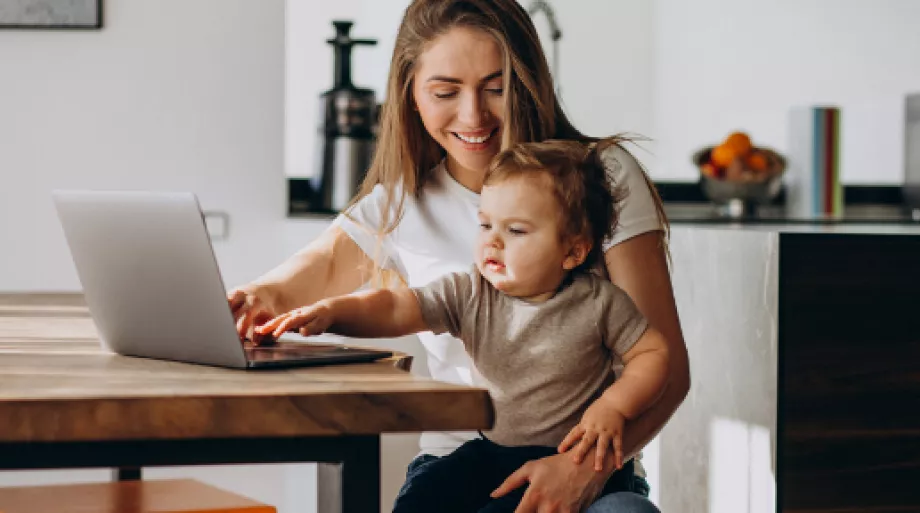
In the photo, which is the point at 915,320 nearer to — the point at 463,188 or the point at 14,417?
the point at 463,188

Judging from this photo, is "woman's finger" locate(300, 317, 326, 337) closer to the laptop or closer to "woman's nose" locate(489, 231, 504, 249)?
the laptop

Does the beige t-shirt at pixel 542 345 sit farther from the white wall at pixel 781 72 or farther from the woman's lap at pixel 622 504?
Answer: the white wall at pixel 781 72

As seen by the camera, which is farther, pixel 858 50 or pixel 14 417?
pixel 858 50

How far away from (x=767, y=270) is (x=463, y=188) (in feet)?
2.02

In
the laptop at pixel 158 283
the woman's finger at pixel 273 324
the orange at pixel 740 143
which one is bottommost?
the woman's finger at pixel 273 324

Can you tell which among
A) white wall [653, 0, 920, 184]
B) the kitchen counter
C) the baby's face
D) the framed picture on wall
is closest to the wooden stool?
the baby's face

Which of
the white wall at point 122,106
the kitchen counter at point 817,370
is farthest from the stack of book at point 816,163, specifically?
the white wall at point 122,106

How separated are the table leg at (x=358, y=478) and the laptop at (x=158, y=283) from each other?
18 centimetres

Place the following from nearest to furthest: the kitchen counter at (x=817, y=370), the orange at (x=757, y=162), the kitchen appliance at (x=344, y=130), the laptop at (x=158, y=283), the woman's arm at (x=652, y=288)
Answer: the laptop at (x=158, y=283), the woman's arm at (x=652, y=288), the kitchen counter at (x=817, y=370), the kitchen appliance at (x=344, y=130), the orange at (x=757, y=162)

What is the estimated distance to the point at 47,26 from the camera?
2.66 metres

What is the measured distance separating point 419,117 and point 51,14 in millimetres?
1153

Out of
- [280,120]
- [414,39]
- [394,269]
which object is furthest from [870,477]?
[280,120]

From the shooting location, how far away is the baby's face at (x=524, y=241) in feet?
4.84

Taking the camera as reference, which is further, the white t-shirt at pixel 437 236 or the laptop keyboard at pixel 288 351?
the white t-shirt at pixel 437 236
